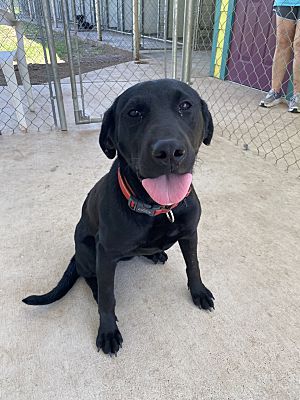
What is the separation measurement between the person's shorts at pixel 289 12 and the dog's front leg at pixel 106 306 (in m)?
3.18

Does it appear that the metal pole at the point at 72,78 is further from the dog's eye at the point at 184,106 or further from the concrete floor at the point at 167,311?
the dog's eye at the point at 184,106

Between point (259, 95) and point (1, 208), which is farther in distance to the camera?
point (259, 95)

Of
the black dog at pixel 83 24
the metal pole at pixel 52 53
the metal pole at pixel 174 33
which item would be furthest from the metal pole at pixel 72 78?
the black dog at pixel 83 24

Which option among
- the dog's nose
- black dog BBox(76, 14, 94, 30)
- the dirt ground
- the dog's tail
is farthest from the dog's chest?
black dog BBox(76, 14, 94, 30)

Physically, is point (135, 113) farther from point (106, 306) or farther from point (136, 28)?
point (136, 28)

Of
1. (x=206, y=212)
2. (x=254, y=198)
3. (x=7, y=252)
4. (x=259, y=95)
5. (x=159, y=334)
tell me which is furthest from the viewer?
(x=259, y=95)

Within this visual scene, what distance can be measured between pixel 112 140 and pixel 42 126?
7.74 ft

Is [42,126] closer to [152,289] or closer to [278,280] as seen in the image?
[152,289]

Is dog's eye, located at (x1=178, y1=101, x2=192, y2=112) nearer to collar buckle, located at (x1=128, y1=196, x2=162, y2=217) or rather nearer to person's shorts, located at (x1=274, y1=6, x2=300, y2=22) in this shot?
collar buckle, located at (x1=128, y1=196, x2=162, y2=217)

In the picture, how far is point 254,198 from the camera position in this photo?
2188 mm

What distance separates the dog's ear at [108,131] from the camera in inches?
47.5

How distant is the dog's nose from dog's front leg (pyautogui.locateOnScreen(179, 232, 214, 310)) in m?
0.50

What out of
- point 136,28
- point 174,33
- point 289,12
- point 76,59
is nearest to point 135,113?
point 174,33

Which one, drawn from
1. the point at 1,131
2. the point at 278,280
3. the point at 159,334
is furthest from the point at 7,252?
the point at 1,131
